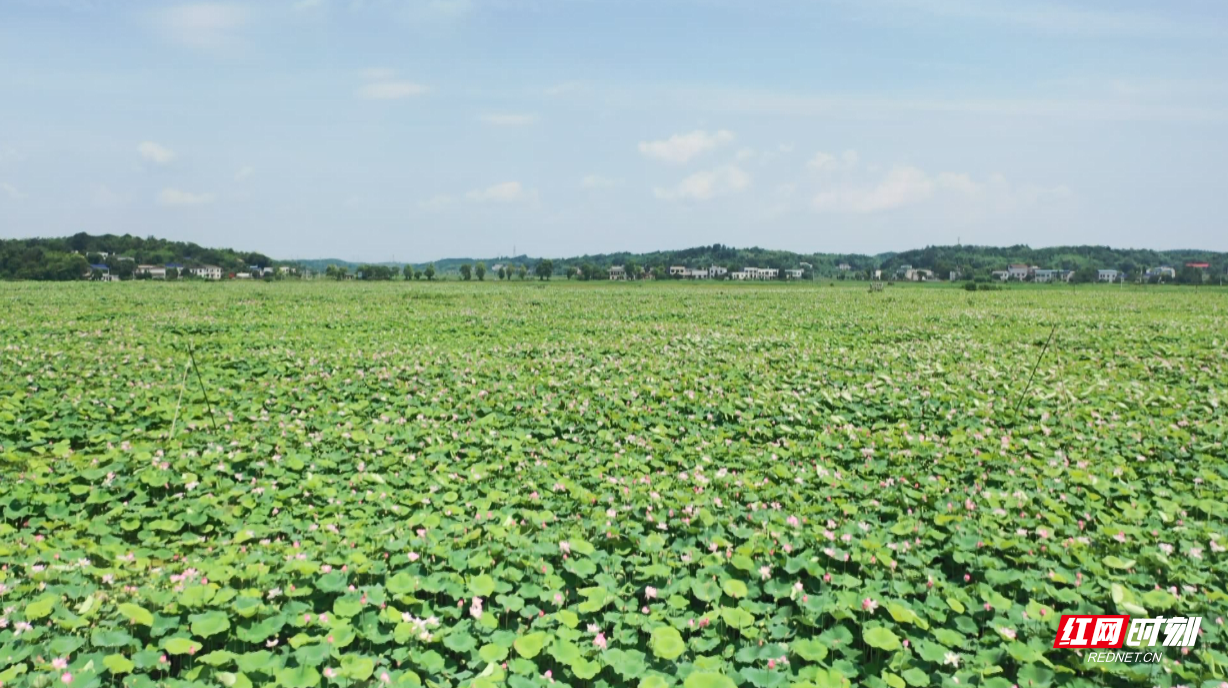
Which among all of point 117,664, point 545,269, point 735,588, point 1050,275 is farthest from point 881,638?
→ point 1050,275

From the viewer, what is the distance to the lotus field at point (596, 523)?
11.3 ft

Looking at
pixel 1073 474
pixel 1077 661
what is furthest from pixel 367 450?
pixel 1073 474

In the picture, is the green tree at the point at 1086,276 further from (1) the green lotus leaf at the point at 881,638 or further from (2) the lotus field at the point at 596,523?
(1) the green lotus leaf at the point at 881,638

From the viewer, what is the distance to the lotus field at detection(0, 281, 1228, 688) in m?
3.44

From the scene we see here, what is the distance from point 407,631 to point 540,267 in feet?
410

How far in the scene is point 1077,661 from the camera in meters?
3.40

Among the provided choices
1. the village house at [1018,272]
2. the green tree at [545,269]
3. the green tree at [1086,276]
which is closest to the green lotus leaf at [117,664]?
the green tree at [545,269]

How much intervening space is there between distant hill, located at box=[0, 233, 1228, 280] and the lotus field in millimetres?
90641

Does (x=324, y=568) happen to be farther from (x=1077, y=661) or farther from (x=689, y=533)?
(x=1077, y=661)

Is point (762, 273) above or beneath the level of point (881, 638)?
above

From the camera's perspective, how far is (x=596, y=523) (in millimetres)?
5094

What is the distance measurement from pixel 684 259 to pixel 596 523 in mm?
179444

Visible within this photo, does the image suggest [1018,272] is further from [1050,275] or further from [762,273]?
[762,273]

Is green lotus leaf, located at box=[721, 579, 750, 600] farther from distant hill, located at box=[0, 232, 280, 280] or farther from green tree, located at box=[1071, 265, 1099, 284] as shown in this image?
green tree, located at box=[1071, 265, 1099, 284]
